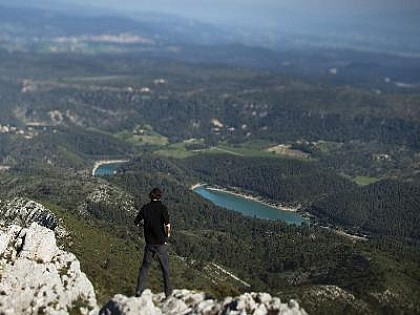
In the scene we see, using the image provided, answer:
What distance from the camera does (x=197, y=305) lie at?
7044 cm

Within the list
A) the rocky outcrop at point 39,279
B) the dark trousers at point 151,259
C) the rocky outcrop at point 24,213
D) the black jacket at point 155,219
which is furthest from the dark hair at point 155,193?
the rocky outcrop at point 24,213

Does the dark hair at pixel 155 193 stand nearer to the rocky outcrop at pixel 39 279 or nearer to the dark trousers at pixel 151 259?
the dark trousers at pixel 151 259

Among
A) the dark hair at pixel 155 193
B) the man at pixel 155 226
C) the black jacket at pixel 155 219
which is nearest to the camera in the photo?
the dark hair at pixel 155 193

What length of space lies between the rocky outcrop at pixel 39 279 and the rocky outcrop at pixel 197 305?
8.11 metres

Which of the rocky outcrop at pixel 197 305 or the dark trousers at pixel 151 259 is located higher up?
the dark trousers at pixel 151 259

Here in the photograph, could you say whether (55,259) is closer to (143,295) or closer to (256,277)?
(143,295)

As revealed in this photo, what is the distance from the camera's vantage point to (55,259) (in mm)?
92000

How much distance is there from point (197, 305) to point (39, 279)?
25311 mm

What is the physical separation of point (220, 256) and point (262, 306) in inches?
5109

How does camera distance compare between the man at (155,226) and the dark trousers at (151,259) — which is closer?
the man at (155,226)

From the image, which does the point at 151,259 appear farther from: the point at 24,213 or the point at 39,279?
the point at 24,213

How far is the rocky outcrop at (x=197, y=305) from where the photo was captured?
67688mm

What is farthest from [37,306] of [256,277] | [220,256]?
[220,256]

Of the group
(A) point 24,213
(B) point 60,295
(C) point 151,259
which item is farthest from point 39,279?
(A) point 24,213
